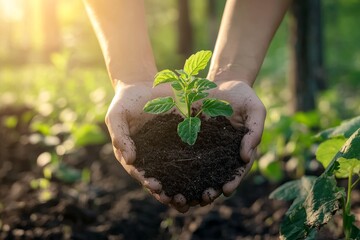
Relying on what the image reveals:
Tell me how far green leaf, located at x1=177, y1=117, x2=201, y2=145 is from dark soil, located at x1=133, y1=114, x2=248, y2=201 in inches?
5.6

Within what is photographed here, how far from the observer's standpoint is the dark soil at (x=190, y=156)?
7.25 feet

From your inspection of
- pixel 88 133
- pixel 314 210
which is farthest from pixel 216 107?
pixel 88 133

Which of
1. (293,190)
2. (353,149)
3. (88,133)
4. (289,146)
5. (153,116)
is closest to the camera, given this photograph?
(353,149)

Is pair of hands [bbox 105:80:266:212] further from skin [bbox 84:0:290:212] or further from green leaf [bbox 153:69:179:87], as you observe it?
green leaf [bbox 153:69:179:87]

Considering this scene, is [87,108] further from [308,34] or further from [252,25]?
[252,25]

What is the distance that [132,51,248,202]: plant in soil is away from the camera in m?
2.17

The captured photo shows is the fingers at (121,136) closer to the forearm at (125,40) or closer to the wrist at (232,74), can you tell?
the forearm at (125,40)

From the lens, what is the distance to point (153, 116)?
96.1 inches

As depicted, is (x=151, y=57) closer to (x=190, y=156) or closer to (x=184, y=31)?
(x=190, y=156)

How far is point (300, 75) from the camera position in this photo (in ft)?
16.8

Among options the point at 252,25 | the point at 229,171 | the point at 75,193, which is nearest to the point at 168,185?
the point at 229,171

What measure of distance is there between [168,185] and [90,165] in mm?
2866

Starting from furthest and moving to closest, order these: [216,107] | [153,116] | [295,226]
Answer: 1. [153,116]
2. [216,107]
3. [295,226]

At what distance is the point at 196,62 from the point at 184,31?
39.5ft
